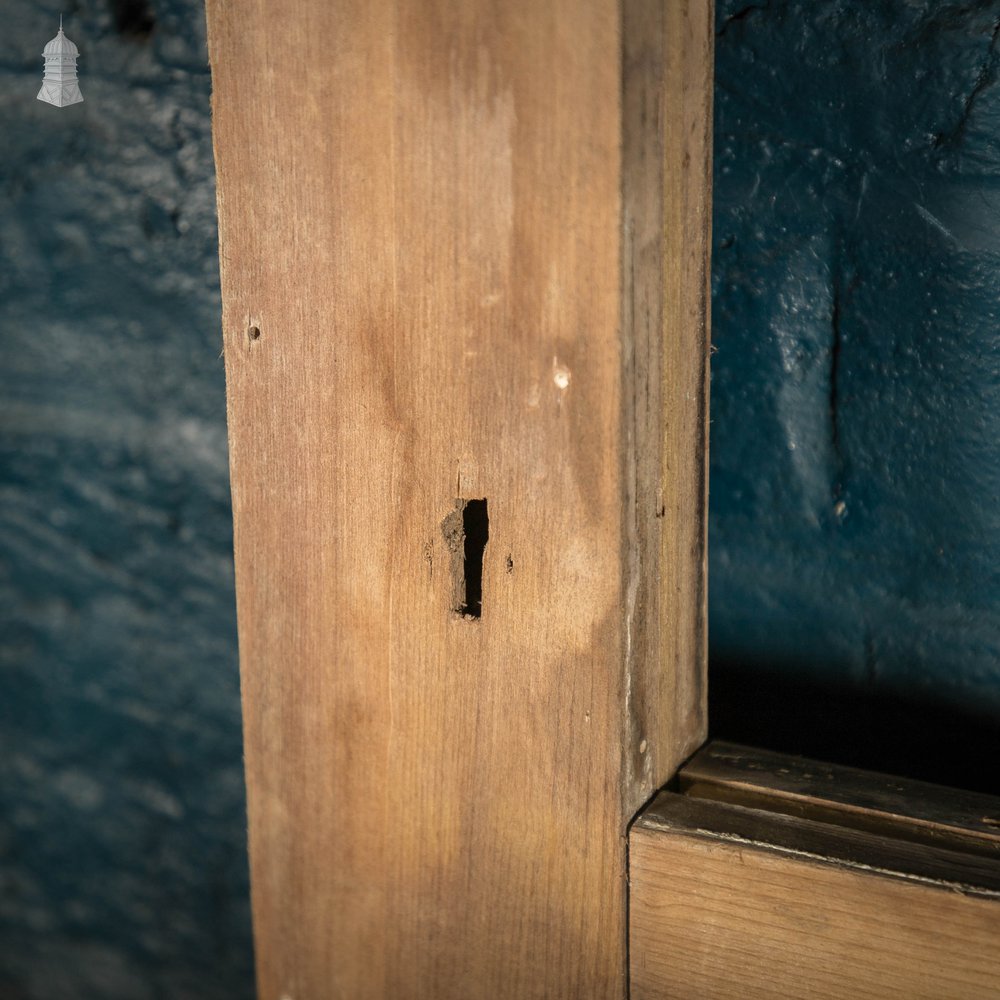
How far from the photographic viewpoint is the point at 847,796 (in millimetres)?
623

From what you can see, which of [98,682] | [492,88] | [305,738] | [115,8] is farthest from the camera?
[98,682]

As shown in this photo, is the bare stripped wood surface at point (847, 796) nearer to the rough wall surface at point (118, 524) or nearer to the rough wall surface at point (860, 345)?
the rough wall surface at point (860, 345)

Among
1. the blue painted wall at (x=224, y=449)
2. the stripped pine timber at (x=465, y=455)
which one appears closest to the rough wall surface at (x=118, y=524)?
the blue painted wall at (x=224, y=449)

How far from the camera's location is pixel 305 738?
678 mm

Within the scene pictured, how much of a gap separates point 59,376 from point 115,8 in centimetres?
43

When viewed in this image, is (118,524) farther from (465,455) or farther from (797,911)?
(797,911)

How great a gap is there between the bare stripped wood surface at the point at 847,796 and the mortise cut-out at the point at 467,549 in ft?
0.64

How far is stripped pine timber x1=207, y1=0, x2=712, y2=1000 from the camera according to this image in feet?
1.80

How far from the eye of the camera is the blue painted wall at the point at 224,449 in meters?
0.74

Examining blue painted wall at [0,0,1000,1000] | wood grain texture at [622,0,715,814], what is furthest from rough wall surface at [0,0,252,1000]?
wood grain texture at [622,0,715,814]

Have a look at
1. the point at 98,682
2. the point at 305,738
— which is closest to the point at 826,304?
the point at 305,738

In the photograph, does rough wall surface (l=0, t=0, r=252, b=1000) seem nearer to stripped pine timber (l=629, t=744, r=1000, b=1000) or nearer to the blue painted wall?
the blue painted wall

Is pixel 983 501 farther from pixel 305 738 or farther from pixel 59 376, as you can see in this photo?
pixel 59 376

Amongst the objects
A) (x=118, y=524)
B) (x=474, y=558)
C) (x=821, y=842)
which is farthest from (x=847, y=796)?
(x=118, y=524)
